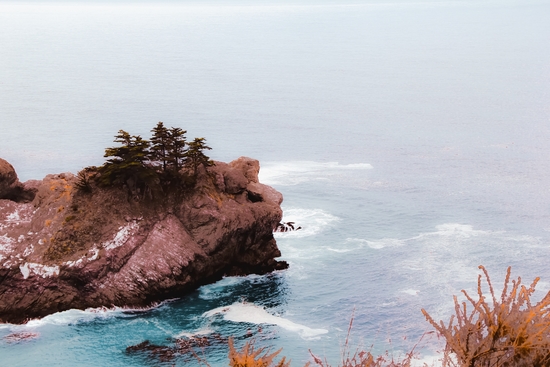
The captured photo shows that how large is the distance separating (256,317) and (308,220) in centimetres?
2861

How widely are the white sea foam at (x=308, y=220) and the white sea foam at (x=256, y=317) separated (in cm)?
1920

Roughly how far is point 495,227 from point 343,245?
21.5 meters

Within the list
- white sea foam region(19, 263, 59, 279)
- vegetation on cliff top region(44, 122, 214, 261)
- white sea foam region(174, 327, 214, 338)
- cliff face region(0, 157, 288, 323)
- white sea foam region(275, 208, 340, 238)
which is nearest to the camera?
white sea foam region(174, 327, 214, 338)

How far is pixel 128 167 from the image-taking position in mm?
71625

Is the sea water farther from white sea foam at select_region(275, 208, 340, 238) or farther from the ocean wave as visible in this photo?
white sea foam at select_region(275, 208, 340, 238)

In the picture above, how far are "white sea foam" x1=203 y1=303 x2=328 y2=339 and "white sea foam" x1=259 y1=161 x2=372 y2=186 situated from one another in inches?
1746

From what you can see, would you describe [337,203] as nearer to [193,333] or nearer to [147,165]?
[147,165]

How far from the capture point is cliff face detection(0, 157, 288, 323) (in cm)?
6656

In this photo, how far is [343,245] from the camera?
8638cm

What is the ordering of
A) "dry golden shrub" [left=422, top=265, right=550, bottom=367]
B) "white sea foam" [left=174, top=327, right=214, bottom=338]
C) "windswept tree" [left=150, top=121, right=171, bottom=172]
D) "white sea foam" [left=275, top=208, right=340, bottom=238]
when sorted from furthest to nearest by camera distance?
"white sea foam" [left=275, top=208, right=340, bottom=238] < "windswept tree" [left=150, top=121, right=171, bottom=172] < "white sea foam" [left=174, top=327, right=214, bottom=338] < "dry golden shrub" [left=422, top=265, right=550, bottom=367]

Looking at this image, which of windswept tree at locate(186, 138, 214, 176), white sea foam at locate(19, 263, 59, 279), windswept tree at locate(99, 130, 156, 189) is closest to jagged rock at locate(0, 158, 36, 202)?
windswept tree at locate(99, 130, 156, 189)

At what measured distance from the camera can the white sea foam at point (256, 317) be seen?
6544cm

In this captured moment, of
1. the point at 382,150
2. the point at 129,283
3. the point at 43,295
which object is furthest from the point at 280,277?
the point at 382,150

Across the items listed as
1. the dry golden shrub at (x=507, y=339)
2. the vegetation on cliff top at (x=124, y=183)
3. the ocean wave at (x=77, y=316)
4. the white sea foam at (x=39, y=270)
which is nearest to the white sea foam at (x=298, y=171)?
the vegetation on cliff top at (x=124, y=183)
